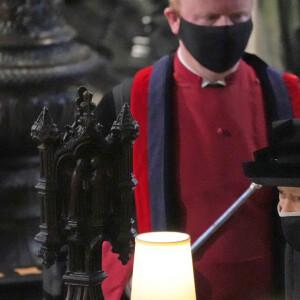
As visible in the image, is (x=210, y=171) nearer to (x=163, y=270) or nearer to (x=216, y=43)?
(x=216, y=43)

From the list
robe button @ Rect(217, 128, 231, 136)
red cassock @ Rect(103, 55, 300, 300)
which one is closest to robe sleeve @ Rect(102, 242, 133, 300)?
red cassock @ Rect(103, 55, 300, 300)

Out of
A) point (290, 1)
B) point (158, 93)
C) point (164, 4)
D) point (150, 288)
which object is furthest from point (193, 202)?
point (164, 4)

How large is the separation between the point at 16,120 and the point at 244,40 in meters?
0.95

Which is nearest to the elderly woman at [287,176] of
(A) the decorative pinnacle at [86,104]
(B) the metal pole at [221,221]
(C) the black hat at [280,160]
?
(C) the black hat at [280,160]

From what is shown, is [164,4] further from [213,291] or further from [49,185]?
[49,185]

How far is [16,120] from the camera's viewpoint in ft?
12.4

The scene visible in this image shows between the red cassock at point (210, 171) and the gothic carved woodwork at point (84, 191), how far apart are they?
61 centimetres

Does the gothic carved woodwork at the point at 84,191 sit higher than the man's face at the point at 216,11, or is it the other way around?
the man's face at the point at 216,11

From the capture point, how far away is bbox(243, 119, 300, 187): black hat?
283 cm

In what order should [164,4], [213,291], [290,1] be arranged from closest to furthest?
[213,291]
[290,1]
[164,4]

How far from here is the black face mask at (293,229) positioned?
2865 mm

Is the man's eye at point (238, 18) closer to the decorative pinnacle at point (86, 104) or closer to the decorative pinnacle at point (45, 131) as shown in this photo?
the decorative pinnacle at point (86, 104)

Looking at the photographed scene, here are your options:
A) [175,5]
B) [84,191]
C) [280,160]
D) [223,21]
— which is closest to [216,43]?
[223,21]

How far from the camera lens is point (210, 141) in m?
3.23
